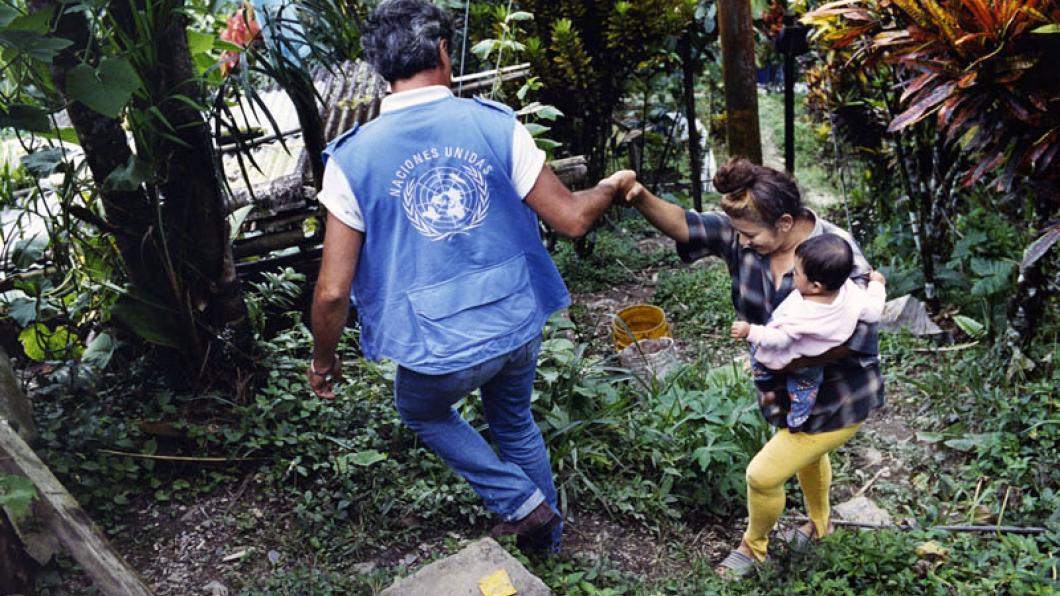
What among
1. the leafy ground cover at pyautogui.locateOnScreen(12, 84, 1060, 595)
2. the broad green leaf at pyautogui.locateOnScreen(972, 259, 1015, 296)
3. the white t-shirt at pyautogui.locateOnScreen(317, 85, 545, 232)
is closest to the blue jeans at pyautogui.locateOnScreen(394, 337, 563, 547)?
the leafy ground cover at pyautogui.locateOnScreen(12, 84, 1060, 595)

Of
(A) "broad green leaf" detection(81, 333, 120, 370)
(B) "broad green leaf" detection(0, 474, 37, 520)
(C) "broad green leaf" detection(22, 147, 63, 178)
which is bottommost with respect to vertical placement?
(A) "broad green leaf" detection(81, 333, 120, 370)

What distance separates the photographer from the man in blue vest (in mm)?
2426

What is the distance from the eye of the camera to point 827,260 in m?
2.43

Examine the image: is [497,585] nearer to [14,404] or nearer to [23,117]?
[14,404]

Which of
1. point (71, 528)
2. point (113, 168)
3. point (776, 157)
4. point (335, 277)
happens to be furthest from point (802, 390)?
point (776, 157)

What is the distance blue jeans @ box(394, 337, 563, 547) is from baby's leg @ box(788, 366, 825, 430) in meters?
0.80

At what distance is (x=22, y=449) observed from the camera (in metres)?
2.50

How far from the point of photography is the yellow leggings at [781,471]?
8.99ft

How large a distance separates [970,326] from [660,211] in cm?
245

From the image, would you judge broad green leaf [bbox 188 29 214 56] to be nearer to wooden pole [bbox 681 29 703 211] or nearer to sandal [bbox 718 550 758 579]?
sandal [bbox 718 550 758 579]

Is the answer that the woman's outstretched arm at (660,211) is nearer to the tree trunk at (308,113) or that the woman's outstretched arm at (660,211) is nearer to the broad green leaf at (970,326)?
the tree trunk at (308,113)

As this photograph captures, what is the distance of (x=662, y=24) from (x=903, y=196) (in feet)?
6.55

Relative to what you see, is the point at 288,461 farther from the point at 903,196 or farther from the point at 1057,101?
the point at 903,196

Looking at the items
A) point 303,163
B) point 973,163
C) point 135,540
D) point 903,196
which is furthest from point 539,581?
point 903,196
